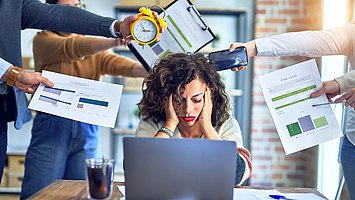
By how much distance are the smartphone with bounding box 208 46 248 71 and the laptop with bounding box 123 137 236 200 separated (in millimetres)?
684

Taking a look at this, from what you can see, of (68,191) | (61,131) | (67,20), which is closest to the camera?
(68,191)

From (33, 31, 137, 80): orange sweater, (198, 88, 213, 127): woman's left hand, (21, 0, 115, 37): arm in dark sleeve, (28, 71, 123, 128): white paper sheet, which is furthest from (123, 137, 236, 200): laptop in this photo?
(33, 31, 137, 80): orange sweater

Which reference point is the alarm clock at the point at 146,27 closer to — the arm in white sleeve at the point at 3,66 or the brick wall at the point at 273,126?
the arm in white sleeve at the point at 3,66

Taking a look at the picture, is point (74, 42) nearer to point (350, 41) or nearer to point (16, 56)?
point (16, 56)

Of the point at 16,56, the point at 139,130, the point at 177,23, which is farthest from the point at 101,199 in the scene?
the point at 177,23

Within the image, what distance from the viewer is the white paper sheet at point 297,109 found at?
1548 millimetres

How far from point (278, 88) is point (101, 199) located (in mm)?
697

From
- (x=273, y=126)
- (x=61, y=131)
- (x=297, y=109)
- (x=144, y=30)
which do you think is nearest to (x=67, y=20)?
(x=144, y=30)

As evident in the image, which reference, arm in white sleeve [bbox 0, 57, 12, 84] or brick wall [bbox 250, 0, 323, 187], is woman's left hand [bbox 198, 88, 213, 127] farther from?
brick wall [bbox 250, 0, 323, 187]

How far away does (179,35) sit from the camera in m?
1.94

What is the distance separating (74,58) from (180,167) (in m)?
1.19

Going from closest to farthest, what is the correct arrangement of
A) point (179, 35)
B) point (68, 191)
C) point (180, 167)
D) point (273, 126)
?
point (180, 167) → point (68, 191) → point (179, 35) → point (273, 126)

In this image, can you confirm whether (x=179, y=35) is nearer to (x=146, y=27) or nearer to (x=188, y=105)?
(x=146, y=27)

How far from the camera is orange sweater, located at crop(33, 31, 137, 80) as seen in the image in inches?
82.3
